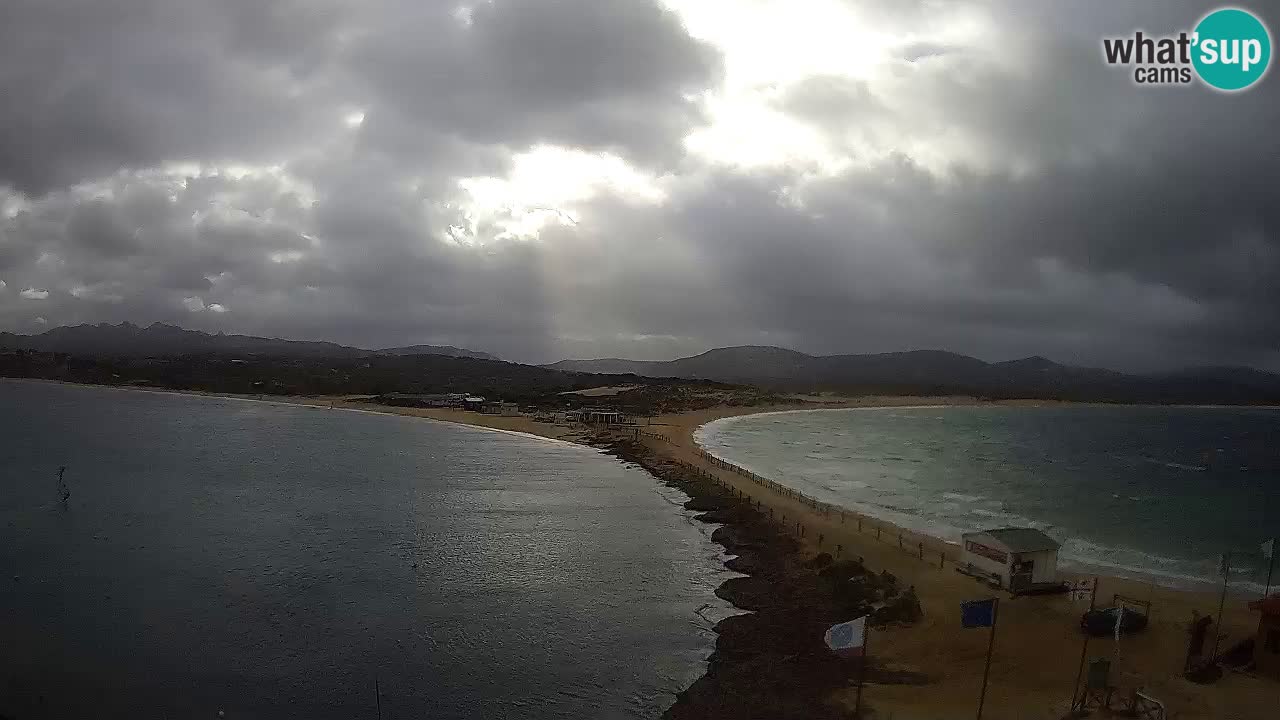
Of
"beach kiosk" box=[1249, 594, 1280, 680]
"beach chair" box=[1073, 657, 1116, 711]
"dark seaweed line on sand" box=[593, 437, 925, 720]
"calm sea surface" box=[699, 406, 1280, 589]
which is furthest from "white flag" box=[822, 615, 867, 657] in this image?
"calm sea surface" box=[699, 406, 1280, 589]

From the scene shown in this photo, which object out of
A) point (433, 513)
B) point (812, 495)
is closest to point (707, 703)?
point (433, 513)

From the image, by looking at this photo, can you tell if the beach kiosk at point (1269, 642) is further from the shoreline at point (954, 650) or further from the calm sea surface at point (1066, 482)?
the calm sea surface at point (1066, 482)

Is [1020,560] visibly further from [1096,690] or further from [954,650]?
[1096,690]

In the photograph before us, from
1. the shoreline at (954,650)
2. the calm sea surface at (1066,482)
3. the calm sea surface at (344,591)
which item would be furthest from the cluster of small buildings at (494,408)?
the shoreline at (954,650)

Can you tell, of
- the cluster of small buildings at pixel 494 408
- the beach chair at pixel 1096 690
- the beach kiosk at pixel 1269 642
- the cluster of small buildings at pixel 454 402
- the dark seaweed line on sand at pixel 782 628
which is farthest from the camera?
the cluster of small buildings at pixel 454 402

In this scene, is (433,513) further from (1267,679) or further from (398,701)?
(1267,679)
